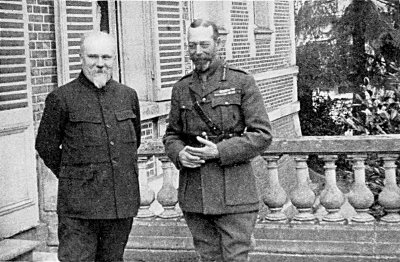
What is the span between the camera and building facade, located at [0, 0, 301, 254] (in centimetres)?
595

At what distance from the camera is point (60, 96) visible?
415 centimetres

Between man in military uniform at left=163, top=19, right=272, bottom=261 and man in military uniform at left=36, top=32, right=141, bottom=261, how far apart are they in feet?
1.31

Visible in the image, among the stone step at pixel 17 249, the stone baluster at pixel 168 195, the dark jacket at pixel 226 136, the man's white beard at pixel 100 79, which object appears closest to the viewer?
the man's white beard at pixel 100 79

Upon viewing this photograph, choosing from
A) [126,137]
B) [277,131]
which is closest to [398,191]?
[126,137]

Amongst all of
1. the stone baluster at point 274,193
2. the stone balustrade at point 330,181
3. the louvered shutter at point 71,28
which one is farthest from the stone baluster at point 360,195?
the louvered shutter at point 71,28

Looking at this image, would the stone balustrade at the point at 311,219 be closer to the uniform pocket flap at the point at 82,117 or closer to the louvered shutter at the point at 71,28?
the louvered shutter at the point at 71,28

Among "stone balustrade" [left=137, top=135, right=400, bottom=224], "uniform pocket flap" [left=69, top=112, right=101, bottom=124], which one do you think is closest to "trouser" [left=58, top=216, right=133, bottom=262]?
"uniform pocket flap" [left=69, top=112, right=101, bottom=124]

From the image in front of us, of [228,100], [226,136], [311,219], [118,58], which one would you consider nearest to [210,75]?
[228,100]

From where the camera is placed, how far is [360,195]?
584 centimetres

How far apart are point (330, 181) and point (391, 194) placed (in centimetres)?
50

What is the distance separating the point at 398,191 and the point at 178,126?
86.6 inches

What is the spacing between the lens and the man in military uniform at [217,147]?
4227mm

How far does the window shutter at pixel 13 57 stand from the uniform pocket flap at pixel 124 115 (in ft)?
6.31

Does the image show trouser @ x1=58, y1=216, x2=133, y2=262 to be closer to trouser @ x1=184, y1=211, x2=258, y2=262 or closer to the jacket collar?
trouser @ x1=184, y1=211, x2=258, y2=262
